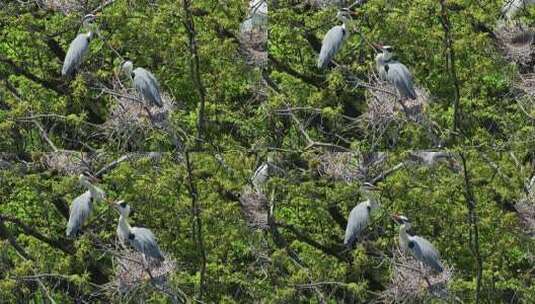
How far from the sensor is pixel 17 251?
305 inches

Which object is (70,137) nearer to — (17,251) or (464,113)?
(17,251)

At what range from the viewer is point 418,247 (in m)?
7.37

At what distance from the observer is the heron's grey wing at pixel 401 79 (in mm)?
7461

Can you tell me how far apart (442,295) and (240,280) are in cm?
107

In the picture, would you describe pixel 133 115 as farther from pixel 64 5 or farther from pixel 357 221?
pixel 357 221

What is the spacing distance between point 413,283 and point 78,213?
→ 1.80m

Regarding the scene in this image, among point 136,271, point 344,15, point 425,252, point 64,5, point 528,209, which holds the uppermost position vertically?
point 64,5

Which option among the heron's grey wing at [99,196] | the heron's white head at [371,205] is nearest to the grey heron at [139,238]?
the heron's grey wing at [99,196]

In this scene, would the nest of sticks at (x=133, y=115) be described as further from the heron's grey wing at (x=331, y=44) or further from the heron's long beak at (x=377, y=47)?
the heron's long beak at (x=377, y=47)

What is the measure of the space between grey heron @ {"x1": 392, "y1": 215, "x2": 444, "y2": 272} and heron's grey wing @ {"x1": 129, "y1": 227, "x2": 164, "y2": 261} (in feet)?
4.07

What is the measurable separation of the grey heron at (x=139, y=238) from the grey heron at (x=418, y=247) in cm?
125

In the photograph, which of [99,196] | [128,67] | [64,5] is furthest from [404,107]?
[64,5]

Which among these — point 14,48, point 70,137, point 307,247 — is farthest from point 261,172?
point 14,48

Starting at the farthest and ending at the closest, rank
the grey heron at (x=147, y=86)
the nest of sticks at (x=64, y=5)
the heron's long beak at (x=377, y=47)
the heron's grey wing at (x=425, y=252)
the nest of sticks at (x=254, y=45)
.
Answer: the nest of sticks at (x=64, y=5) < the nest of sticks at (x=254, y=45) < the heron's long beak at (x=377, y=47) < the grey heron at (x=147, y=86) < the heron's grey wing at (x=425, y=252)
